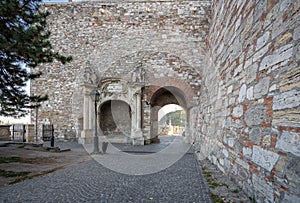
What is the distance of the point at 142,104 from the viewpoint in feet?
31.1

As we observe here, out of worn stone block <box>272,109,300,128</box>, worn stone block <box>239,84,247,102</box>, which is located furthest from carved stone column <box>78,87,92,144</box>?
worn stone block <box>272,109,300,128</box>

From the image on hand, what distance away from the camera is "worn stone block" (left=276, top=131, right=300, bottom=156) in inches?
64.8

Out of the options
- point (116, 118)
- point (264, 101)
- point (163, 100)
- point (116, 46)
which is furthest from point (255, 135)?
point (116, 118)

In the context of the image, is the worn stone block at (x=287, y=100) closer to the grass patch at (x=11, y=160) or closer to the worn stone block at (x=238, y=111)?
the worn stone block at (x=238, y=111)

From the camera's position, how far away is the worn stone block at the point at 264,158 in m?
1.99

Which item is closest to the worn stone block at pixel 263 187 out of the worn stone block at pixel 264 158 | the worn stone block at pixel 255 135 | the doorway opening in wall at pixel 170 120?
the worn stone block at pixel 264 158

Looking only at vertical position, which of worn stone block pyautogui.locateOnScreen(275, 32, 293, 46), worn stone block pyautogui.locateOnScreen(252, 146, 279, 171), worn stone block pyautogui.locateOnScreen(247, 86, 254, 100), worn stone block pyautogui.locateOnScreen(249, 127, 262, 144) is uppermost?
worn stone block pyautogui.locateOnScreen(275, 32, 293, 46)

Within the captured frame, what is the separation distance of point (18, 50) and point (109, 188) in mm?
3737

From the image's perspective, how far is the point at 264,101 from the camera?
7.44 ft

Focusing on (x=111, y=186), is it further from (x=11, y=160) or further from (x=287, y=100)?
(x=11, y=160)

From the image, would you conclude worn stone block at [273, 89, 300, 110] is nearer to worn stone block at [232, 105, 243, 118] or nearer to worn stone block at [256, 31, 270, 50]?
worn stone block at [256, 31, 270, 50]

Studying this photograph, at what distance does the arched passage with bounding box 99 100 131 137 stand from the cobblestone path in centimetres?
675

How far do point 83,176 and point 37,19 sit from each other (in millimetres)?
4149

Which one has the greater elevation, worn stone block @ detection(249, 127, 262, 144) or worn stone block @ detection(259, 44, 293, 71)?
worn stone block @ detection(259, 44, 293, 71)
